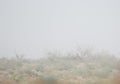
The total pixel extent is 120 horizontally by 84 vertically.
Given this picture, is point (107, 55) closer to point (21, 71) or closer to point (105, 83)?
point (21, 71)

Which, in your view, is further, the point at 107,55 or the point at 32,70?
the point at 107,55

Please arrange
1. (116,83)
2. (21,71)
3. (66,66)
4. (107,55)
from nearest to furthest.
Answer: (116,83) < (21,71) < (66,66) < (107,55)

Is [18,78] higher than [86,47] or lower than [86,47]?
lower

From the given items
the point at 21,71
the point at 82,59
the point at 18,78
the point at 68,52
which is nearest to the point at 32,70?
the point at 21,71

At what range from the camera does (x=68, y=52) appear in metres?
21.9

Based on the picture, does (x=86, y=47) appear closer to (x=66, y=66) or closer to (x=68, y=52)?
(x=68, y=52)

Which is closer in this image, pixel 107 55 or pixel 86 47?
pixel 107 55

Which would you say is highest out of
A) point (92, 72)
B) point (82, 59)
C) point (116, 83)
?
point (82, 59)

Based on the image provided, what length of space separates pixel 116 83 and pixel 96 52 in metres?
15.4

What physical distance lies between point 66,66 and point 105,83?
28.4 feet

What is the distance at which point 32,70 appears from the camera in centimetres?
1395

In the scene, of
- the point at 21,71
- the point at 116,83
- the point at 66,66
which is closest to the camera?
the point at 116,83

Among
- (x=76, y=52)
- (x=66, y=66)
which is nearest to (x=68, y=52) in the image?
(x=76, y=52)

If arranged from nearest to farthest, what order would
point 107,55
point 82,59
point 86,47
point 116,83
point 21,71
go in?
point 116,83
point 21,71
point 82,59
point 107,55
point 86,47
